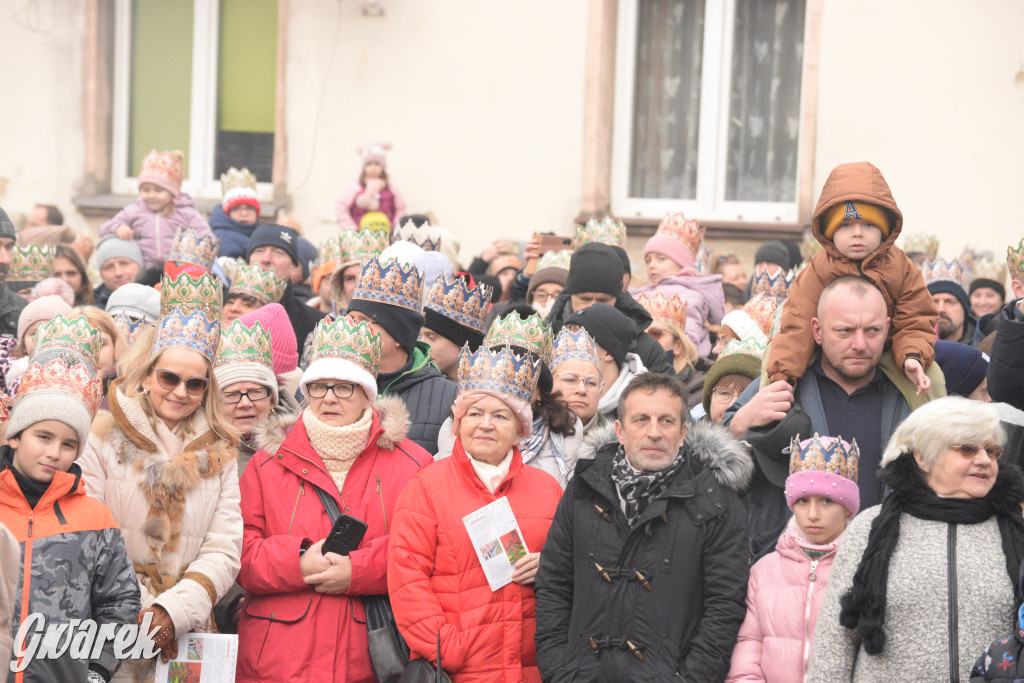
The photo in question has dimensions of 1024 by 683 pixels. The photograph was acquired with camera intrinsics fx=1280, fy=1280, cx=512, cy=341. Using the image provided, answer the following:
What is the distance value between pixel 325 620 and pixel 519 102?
29.3 feet

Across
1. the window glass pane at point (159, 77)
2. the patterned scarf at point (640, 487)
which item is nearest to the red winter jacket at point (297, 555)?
the patterned scarf at point (640, 487)

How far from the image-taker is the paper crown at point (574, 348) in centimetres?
586

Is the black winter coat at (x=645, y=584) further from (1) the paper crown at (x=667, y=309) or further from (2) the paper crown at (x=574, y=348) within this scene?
(1) the paper crown at (x=667, y=309)

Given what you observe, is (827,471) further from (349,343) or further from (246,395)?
(246,395)

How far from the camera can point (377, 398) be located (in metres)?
5.63

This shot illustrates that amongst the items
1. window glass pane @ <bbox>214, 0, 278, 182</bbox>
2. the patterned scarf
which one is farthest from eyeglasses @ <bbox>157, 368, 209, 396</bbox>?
window glass pane @ <bbox>214, 0, 278, 182</bbox>

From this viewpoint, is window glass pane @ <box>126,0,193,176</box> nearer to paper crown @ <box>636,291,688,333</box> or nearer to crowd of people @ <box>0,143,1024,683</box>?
paper crown @ <box>636,291,688,333</box>

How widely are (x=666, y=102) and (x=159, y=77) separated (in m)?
5.76

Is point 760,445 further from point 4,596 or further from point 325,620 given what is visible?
point 4,596

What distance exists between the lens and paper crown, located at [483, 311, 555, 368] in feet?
18.4

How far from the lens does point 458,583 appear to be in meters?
4.84

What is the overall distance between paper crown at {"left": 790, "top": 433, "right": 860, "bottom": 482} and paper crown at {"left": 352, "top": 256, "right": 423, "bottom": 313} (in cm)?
215

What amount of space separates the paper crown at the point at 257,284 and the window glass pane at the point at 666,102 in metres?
6.52

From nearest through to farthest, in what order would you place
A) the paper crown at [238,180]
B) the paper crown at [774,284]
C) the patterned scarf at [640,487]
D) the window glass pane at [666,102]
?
the patterned scarf at [640,487] < the paper crown at [774,284] < the paper crown at [238,180] < the window glass pane at [666,102]
